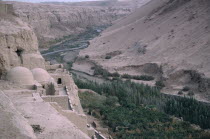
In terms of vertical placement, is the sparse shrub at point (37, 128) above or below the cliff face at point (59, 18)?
below

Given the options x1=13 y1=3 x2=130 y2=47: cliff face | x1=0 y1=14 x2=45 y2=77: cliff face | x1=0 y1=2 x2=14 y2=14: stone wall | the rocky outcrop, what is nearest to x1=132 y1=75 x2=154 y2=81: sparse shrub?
x1=0 y1=14 x2=45 y2=77: cliff face

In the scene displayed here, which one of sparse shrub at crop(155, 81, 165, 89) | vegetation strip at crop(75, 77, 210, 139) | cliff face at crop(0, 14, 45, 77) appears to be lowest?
vegetation strip at crop(75, 77, 210, 139)

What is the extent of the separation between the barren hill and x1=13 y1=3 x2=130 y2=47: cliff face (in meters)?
12.3

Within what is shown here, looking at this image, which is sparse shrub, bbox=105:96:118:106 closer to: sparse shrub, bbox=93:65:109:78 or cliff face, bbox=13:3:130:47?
sparse shrub, bbox=93:65:109:78

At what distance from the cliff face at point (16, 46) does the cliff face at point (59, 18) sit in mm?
28612

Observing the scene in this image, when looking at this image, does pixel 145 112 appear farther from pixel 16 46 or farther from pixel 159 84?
pixel 16 46

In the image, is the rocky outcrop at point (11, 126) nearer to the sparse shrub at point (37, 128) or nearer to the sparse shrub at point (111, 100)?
the sparse shrub at point (37, 128)

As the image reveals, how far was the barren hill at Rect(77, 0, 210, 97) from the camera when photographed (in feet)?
86.8

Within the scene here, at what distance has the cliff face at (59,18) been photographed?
54000 mm

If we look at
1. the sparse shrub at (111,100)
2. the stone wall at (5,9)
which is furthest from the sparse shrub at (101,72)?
the stone wall at (5,9)

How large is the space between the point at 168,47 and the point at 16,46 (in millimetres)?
20809

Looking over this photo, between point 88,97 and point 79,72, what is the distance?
1260cm

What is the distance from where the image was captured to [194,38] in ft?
105

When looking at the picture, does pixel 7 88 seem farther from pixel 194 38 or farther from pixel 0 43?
pixel 194 38
